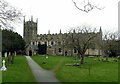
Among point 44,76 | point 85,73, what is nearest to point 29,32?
point 85,73

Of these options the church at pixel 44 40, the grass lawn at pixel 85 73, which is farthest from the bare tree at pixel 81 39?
the church at pixel 44 40

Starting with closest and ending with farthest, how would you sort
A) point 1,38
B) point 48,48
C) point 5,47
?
point 1,38 → point 5,47 → point 48,48

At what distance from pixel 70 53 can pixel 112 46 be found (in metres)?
38.0

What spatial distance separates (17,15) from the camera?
20922 mm

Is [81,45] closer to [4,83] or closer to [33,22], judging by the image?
[4,83]

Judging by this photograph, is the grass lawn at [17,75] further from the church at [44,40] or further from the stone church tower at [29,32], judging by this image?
the stone church tower at [29,32]

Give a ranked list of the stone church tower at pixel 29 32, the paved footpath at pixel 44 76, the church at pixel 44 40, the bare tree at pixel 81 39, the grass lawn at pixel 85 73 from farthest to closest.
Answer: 1. the stone church tower at pixel 29 32
2. the church at pixel 44 40
3. the bare tree at pixel 81 39
4. the grass lawn at pixel 85 73
5. the paved footpath at pixel 44 76

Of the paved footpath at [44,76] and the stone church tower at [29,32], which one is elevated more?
the stone church tower at [29,32]

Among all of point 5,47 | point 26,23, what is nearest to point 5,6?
point 5,47

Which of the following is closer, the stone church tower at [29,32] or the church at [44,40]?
the church at [44,40]

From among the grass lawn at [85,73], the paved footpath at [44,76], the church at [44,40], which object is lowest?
the grass lawn at [85,73]

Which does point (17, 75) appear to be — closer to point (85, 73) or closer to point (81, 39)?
point (85, 73)

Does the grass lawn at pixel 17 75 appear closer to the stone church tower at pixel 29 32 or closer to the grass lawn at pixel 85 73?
the grass lawn at pixel 85 73

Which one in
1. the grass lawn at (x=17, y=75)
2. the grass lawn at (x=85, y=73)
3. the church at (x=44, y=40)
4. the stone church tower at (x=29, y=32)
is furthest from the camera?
the stone church tower at (x=29, y=32)
